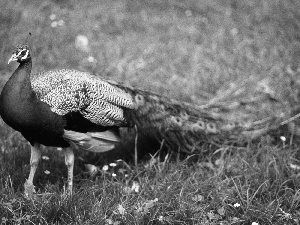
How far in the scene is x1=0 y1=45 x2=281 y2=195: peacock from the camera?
2.79m

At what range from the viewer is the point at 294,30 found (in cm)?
575

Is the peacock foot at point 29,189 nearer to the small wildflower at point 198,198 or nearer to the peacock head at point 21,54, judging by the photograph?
the peacock head at point 21,54

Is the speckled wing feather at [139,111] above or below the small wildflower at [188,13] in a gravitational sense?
below

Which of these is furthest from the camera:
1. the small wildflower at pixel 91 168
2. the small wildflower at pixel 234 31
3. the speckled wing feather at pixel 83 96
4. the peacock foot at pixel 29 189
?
the small wildflower at pixel 234 31

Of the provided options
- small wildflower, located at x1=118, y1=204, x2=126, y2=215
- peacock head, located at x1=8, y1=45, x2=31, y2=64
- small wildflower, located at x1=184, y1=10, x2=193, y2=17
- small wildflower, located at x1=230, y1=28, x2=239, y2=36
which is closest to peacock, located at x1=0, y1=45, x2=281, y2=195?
peacock head, located at x1=8, y1=45, x2=31, y2=64

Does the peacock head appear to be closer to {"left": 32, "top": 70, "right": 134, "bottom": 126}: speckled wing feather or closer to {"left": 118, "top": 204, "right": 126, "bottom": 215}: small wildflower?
{"left": 32, "top": 70, "right": 134, "bottom": 126}: speckled wing feather

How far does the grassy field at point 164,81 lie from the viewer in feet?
9.48

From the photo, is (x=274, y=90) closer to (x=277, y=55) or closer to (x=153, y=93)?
(x=277, y=55)

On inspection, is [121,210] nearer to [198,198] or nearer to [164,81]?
[198,198]

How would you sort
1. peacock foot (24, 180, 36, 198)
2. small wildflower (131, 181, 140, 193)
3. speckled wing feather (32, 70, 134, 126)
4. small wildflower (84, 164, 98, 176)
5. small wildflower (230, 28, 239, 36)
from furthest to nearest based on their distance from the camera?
1. small wildflower (230, 28, 239, 36)
2. small wildflower (84, 164, 98, 176)
3. small wildflower (131, 181, 140, 193)
4. speckled wing feather (32, 70, 134, 126)
5. peacock foot (24, 180, 36, 198)

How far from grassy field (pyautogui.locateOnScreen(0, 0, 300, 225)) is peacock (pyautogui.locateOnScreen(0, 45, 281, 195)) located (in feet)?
0.57

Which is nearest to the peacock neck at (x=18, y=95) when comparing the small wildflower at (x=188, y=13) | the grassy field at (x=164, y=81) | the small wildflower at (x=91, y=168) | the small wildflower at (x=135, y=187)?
Result: the grassy field at (x=164, y=81)

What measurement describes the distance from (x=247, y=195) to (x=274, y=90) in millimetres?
1985

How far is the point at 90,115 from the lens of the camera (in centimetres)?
308
